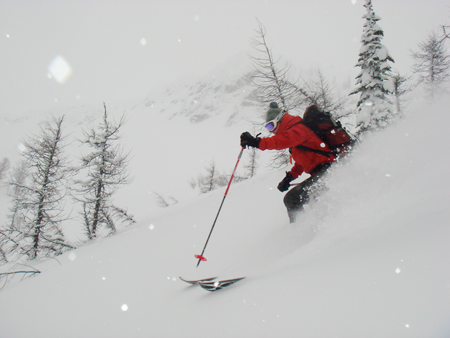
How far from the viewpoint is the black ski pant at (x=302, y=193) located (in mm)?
3656

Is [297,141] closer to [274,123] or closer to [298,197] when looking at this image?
[274,123]

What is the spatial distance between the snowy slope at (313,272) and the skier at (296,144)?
0.74 ft

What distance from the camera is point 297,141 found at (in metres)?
3.45

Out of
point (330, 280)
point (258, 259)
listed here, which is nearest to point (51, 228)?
point (258, 259)

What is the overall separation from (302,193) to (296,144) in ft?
2.83

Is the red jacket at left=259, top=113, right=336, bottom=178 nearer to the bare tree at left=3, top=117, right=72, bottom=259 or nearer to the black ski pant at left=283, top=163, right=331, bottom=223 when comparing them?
the black ski pant at left=283, top=163, right=331, bottom=223

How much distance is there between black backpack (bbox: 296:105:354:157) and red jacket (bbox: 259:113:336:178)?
7 cm

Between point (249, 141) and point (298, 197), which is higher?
point (249, 141)

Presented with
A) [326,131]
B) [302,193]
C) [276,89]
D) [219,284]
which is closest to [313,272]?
[219,284]

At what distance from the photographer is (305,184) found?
3738 mm

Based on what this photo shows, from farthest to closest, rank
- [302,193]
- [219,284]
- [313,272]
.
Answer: [302,193] < [219,284] < [313,272]

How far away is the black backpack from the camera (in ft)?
11.8

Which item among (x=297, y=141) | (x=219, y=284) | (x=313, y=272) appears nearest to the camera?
(x=313, y=272)

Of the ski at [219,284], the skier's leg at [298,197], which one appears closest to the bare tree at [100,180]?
the skier's leg at [298,197]
